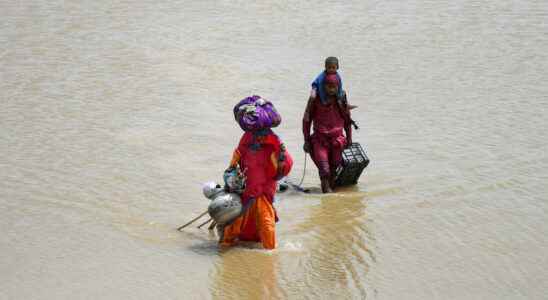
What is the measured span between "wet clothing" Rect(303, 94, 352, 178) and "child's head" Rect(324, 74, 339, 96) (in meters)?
0.14

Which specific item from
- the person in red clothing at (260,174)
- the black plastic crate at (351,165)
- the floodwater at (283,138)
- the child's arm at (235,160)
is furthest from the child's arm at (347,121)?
the child's arm at (235,160)

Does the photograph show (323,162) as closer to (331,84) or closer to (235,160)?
(331,84)

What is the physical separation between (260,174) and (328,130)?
2.17 m

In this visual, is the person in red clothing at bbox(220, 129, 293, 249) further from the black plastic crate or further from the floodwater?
the black plastic crate

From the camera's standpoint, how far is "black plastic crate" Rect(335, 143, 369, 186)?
10.7 m

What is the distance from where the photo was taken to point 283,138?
12.8 metres

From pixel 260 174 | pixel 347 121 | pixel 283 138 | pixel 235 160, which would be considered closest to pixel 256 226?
pixel 260 174

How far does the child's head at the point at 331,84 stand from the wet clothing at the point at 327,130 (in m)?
0.14

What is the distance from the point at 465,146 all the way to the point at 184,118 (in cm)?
410

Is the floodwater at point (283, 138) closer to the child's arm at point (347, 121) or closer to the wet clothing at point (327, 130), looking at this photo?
the wet clothing at point (327, 130)

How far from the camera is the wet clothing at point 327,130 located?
10508mm

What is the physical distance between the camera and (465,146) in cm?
1232

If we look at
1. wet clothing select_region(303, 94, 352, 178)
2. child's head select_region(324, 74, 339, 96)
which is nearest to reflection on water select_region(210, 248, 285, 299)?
wet clothing select_region(303, 94, 352, 178)

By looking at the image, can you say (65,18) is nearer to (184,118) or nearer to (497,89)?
(184,118)
